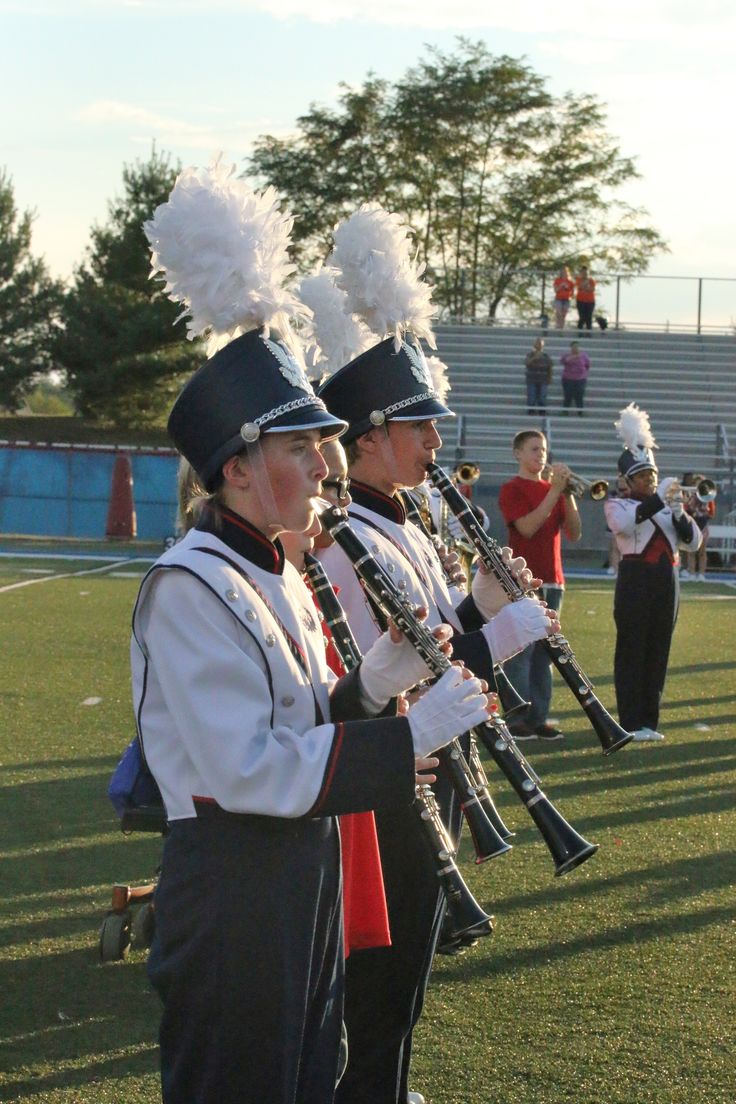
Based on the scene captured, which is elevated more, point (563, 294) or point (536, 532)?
point (563, 294)

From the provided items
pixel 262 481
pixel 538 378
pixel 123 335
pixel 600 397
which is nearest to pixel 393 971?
pixel 262 481

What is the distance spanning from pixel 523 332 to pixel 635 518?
29323mm

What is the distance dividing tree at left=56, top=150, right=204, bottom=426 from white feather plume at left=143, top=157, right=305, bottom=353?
4461 cm

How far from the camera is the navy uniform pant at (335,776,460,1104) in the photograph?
12.4 feet

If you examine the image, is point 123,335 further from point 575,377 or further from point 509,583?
point 509,583

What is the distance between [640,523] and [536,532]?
2.58ft

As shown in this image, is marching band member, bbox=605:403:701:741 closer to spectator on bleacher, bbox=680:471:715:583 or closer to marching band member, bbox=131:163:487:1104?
marching band member, bbox=131:163:487:1104

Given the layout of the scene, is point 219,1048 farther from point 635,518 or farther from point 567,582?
point 567,582

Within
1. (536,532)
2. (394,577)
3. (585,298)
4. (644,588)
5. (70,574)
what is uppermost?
(585,298)

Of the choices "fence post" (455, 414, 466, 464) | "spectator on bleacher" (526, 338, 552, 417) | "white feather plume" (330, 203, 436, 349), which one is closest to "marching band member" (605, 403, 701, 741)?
"white feather plume" (330, 203, 436, 349)

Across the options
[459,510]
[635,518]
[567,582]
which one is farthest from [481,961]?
[567,582]

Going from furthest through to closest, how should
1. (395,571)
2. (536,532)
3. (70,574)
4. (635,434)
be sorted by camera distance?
(70,574) < (635,434) < (536,532) < (395,571)

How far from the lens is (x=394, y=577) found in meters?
4.02

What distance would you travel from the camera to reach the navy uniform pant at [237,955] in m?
2.71
